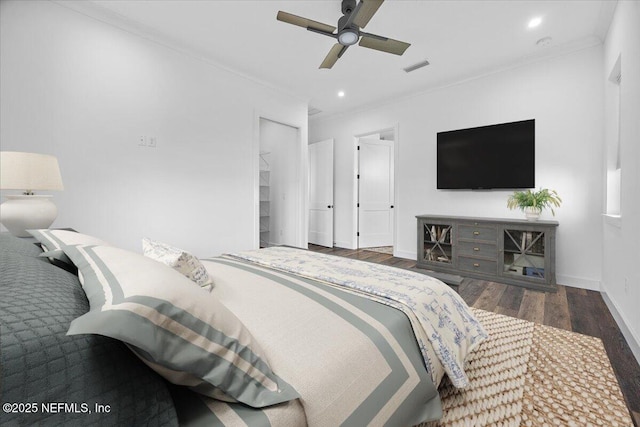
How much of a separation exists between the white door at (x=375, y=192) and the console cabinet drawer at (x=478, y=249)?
83.8 inches

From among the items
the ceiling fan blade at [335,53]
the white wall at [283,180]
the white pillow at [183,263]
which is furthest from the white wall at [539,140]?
the white pillow at [183,263]

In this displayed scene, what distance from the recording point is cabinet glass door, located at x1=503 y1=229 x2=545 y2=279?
310 cm

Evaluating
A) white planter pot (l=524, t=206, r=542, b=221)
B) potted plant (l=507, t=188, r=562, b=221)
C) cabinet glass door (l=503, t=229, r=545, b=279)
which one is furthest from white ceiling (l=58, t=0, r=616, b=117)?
cabinet glass door (l=503, t=229, r=545, b=279)

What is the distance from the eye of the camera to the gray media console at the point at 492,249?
304 centimetres

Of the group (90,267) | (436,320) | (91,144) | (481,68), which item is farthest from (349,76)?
(90,267)

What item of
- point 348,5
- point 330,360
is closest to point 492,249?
point 348,5

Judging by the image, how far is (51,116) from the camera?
93.7 inches

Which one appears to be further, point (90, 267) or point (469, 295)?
point (469, 295)

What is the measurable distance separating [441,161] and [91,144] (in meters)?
4.24

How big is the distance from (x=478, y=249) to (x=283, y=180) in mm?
3199

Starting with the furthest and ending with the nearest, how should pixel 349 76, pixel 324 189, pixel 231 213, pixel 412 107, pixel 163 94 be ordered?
1. pixel 324 189
2. pixel 412 107
3. pixel 349 76
4. pixel 231 213
5. pixel 163 94

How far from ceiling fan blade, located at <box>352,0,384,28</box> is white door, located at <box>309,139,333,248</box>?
11.4 ft

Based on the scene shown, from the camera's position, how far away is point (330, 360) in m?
0.79

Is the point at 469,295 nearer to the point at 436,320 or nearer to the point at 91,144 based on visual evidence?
the point at 436,320
